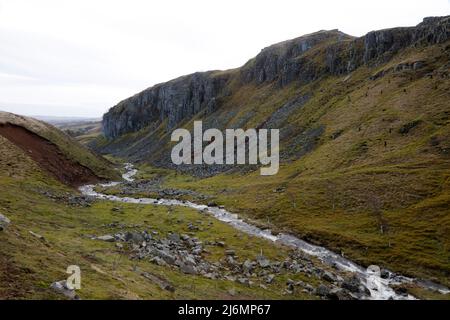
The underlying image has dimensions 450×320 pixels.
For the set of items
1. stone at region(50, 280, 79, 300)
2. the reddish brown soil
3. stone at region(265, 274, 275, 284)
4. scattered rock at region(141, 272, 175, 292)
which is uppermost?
the reddish brown soil

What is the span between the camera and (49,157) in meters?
112

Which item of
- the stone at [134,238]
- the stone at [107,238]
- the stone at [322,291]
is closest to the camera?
the stone at [322,291]

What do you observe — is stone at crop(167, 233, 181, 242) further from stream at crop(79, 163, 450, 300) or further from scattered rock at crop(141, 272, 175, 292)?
scattered rock at crop(141, 272, 175, 292)

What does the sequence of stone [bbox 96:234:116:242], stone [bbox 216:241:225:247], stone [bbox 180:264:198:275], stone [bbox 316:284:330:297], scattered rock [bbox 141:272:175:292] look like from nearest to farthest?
scattered rock [bbox 141:272:175:292], stone [bbox 316:284:330:297], stone [bbox 180:264:198:275], stone [bbox 96:234:116:242], stone [bbox 216:241:225:247]

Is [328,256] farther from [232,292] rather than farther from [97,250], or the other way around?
[97,250]

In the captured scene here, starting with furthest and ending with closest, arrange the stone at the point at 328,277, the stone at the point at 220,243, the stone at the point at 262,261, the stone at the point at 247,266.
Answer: the stone at the point at 220,243 → the stone at the point at 262,261 → the stone at the point at 247,266 → the stone at the point at 328,277

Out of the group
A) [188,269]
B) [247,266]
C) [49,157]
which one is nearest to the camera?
[188,269]

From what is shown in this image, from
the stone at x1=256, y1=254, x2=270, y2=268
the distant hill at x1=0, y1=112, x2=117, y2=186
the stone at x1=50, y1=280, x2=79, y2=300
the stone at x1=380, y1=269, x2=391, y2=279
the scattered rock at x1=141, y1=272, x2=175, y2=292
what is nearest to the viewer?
the stone at x1=50, y1=280, x2=79, y2=300

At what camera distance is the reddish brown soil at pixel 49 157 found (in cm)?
10706

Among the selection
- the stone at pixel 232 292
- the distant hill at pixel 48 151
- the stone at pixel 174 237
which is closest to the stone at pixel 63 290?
the stone at pixel 232 292

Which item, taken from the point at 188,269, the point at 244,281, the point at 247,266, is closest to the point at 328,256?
the point at 247,266

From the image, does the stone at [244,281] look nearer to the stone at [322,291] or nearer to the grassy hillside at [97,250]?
the grassy hillside at [97,250]

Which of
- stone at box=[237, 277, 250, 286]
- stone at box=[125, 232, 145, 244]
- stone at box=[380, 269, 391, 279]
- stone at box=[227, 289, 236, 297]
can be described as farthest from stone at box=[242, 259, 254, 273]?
stone at box=[380, 269, 391, 279]

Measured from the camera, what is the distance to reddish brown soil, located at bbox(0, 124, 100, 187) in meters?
107
